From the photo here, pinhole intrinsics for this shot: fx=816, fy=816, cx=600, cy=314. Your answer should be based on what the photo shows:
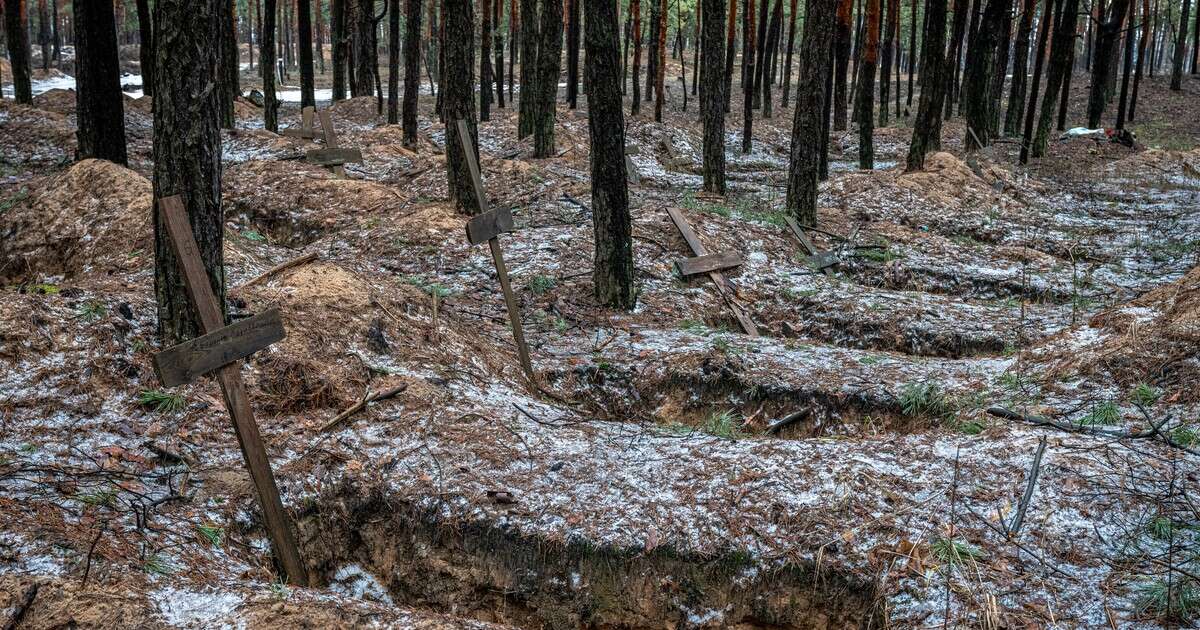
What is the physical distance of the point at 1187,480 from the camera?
477 cm

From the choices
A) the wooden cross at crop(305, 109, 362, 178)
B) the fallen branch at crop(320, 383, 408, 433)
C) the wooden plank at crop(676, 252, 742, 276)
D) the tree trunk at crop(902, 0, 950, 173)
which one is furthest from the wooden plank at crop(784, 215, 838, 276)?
the wooden cross at crop(305, 109, 362, 178)

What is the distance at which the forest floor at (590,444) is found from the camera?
4.27 metres

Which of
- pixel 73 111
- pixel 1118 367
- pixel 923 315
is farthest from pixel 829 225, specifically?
pixel 73 111

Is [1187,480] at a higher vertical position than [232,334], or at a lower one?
lower

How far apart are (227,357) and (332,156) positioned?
34.8 ft

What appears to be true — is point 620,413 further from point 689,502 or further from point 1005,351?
point 1005,351

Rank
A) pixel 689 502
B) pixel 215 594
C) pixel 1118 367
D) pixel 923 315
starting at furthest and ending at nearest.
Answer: pixel 923 315, pixel 1118 367, pixel 689 502, pixel 215 594

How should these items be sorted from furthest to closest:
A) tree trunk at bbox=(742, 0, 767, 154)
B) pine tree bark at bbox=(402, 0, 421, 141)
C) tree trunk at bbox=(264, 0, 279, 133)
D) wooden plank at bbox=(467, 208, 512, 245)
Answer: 1. tree trunk at bbox=(742, 0, 767, 154)
2. tree trunk at bbox=(264, 0, 279, 133)
3. pine tree bark at bbox=(402, 0, 421, 141)
4. wooden plank at bbox=(467, 208, 512, 245)

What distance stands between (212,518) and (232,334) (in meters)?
1.25

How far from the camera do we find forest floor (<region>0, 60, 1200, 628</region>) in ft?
14.0

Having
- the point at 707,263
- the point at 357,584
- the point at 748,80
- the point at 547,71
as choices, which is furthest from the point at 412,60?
the point at 357,584

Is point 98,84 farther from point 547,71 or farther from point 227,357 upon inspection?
point 227,357

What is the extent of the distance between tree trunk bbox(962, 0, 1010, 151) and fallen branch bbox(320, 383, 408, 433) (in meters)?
17.2

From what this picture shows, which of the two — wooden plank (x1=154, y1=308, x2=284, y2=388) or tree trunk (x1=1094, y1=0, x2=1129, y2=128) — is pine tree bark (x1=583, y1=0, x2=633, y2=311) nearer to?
wooden plank (x1=154, y1=308, x2=284, y2=388)
